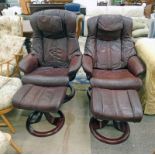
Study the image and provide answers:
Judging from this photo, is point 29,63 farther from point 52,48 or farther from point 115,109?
point 115,109

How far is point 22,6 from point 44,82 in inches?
151

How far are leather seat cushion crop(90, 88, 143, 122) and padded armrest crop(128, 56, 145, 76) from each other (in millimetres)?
279

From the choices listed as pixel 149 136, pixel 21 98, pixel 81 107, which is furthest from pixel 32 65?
pixel 149 136

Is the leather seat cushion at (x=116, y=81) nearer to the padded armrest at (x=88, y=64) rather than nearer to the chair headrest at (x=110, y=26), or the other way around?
the padded armrest at (x=88, y=64)

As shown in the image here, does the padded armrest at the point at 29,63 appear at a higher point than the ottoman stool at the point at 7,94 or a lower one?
higher

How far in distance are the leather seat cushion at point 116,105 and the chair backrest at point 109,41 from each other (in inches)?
24.5

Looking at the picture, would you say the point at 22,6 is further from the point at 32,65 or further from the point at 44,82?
the point at 44,82

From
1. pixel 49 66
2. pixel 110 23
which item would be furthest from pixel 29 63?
pixel 110 23

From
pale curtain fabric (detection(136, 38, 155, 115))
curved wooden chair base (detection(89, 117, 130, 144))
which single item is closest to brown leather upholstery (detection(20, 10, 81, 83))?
curved wooden chair base (detection(89, 117, 130, 144))

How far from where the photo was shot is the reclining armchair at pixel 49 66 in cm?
194

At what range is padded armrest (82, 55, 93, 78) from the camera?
7.30ft

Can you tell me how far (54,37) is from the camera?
2.62m

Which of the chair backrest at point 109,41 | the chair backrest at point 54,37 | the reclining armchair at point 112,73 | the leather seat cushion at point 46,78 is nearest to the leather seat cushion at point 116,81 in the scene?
the reclining armchair at point 112,73

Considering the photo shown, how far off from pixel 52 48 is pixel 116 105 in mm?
1253
